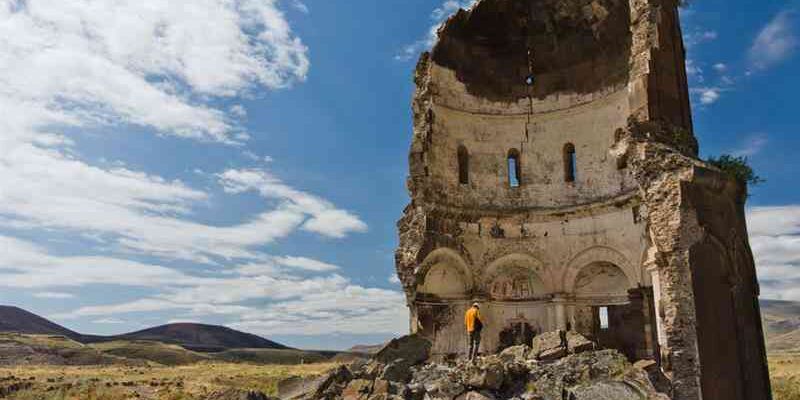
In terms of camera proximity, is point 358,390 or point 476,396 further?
point 358,390

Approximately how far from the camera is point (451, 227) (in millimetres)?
18938

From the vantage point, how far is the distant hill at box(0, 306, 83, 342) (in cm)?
6424

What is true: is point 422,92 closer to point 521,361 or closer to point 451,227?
point 451,227

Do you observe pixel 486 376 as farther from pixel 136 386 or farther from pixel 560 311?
pixel 136 386

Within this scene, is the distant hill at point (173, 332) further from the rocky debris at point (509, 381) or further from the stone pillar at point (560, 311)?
the rocky debris at point (509, 381)

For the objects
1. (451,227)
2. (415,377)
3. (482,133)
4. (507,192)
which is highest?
(482,133)

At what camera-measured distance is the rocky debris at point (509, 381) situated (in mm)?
9875

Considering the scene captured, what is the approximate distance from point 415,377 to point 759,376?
6502 mm

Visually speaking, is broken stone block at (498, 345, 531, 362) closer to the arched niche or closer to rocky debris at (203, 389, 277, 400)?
rocky debris at (203, 389, 277, 400)

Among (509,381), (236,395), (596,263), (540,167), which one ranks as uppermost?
(540,167)

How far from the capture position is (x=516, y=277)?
19531mm

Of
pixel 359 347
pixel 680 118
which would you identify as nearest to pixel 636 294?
pixel 680 118

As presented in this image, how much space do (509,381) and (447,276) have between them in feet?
27.3

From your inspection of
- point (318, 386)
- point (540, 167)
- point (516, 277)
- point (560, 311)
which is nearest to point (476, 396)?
point (318, 386)
